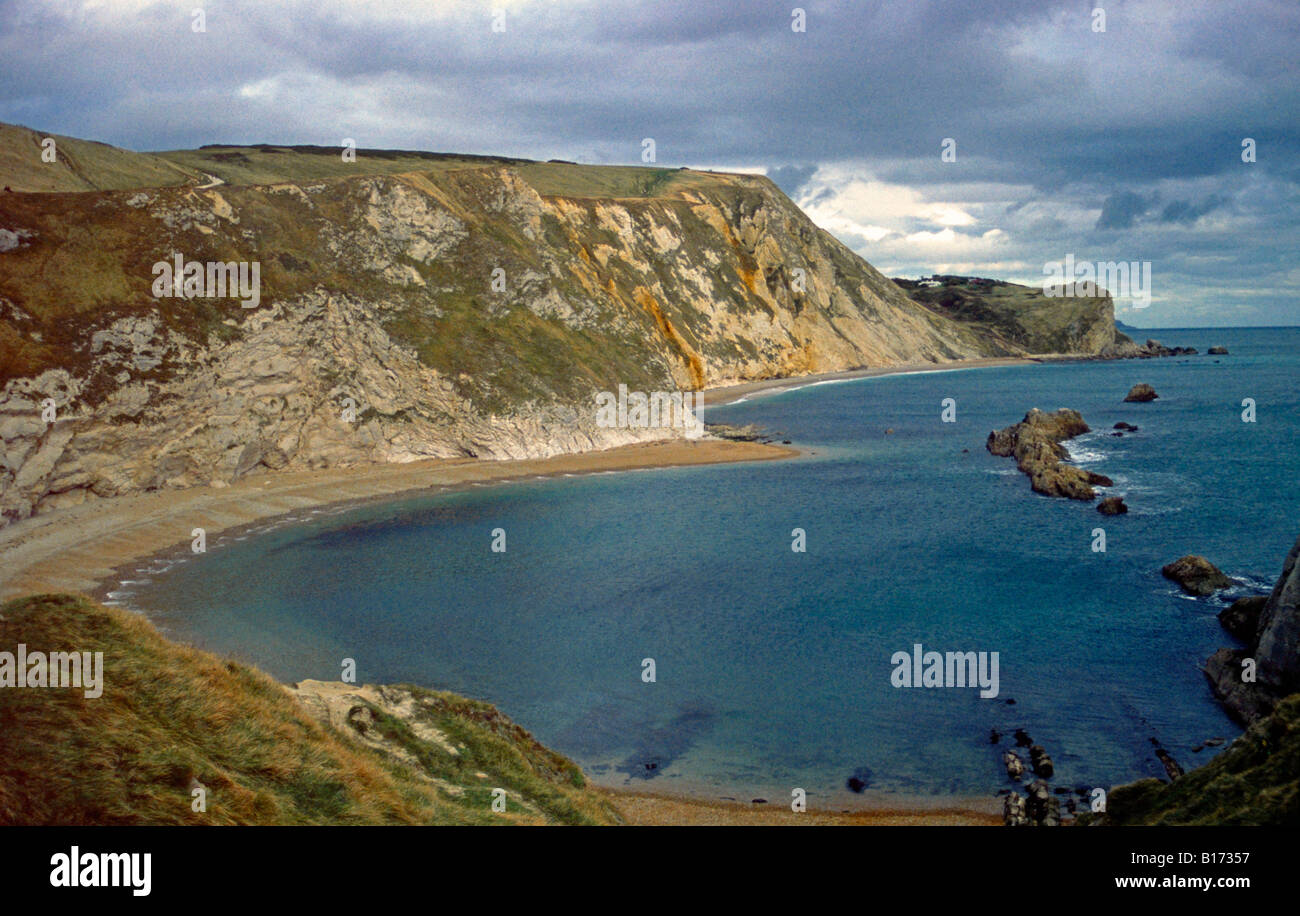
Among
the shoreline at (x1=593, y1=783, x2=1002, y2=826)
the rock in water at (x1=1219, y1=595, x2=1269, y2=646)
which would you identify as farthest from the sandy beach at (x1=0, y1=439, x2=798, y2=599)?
the rock in water at (x1=1219, y1=595, x2=1269, y2=646)

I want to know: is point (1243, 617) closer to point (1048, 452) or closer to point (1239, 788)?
point (1239, 788)

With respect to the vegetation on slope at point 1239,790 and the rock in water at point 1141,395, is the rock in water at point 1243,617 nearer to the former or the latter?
the vegetation on slope at point 1239,790

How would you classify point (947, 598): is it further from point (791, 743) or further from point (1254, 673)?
point (791, 743)

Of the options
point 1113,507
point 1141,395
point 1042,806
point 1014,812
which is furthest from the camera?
point 1141,395

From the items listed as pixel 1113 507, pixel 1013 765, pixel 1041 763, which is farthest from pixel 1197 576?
pixel 1013 765

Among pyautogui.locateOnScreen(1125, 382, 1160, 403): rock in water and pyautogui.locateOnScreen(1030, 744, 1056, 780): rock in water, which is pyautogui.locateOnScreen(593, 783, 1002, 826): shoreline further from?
pyautogui.locateOnScreen(1125, 382, 1160, 403): rock in water

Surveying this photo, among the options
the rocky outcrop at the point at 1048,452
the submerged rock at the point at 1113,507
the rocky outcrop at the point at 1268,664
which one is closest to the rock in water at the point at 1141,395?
the rocky outcrop at the point at 1048,452
